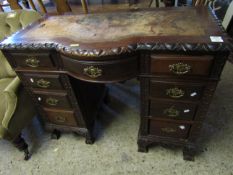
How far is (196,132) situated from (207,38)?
576 millimetres

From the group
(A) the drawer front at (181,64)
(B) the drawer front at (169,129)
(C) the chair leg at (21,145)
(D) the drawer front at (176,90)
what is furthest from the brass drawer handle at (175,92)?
(C) the chair leg at (21,145)

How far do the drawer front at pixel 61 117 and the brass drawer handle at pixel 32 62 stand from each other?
39 centimetres

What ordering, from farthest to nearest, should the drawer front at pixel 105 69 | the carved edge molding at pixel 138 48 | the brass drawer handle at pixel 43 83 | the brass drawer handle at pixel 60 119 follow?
the brass drawer handle at pixel 60 119 < the brass drawer handle at pixel 43 83 < the drawer front at pixel 105 69 < the carved edge molding at pixel 138 48

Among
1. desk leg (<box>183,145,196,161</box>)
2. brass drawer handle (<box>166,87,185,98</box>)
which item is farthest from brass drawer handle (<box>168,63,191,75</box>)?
desk leg (<box>183,145,196,161</box>)

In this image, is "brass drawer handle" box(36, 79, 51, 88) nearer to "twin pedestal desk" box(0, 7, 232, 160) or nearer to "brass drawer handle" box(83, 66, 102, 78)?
"twin pedestal desk" box(0, 7, 232, 160)

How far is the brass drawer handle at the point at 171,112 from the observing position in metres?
0.99

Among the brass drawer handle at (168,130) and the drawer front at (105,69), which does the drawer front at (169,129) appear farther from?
the drawer front at (105,69)

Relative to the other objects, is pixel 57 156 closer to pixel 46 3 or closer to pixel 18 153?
pixel 18 153

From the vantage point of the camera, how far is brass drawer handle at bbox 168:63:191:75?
0.78 meters

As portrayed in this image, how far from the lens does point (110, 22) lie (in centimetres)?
104

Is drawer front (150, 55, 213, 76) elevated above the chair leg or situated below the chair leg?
above

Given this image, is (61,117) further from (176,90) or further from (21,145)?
(176,90)

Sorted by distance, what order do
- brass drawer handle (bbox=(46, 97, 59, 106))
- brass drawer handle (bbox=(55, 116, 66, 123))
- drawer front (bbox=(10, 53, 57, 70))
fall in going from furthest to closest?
brass drawer handle (bbox=(55, 116, 66, 123)) → brass drawer handle (bbox=(46, 97, 59, 106)) → drawer front (bbox=(10, 53, 57, 70))

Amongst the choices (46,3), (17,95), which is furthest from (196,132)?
(46,3)
